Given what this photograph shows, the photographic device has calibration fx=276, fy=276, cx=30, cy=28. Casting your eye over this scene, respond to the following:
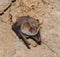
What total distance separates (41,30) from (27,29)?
0.37 meters

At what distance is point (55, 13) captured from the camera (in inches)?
234

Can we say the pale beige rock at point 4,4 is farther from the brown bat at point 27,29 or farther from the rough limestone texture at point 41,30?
the brown bat at point 27,29

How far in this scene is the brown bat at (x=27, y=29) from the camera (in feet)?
17.2

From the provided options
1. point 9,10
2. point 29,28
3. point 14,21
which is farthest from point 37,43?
point 9,10

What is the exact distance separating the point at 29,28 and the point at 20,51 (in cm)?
56

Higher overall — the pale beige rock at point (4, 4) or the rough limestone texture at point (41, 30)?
the pale beige rock at point (4, 4)

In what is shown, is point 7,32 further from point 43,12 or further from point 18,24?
point 43,12

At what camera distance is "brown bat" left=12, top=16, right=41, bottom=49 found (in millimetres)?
5246

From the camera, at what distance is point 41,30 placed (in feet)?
18.2

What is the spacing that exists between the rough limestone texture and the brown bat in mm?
106

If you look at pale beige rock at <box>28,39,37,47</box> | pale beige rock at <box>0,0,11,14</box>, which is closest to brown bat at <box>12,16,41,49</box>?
pale beige rock at <box>28,39,37,47</box>

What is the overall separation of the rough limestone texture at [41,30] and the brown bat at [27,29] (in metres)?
0.11

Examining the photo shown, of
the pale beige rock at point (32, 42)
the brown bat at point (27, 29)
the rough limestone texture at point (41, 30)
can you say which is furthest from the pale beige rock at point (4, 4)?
the pale beige rock at point (32, 42)

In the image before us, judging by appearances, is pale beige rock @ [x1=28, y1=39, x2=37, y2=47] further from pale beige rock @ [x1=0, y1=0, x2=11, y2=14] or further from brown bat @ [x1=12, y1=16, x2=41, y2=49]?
pale beige rock @ [x1=0, y1=0, x2=11, y2=14]
